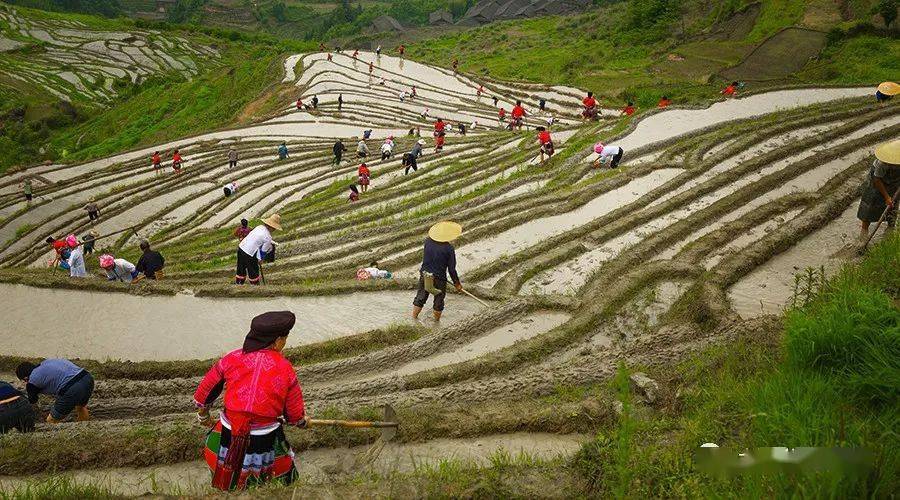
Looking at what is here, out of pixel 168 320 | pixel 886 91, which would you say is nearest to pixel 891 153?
pixel 168 320

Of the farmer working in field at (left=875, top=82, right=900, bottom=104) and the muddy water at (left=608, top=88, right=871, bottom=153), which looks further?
the muddy water at (left=608, top=88, right=871, bottom=153)

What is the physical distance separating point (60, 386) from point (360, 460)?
4316 millimetres

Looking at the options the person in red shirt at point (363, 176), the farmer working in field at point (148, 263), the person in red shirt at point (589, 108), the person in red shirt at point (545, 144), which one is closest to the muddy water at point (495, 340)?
the farmer working in field at point (148, 263)

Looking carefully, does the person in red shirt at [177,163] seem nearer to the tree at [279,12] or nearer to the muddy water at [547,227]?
the muddy water at [547,227]

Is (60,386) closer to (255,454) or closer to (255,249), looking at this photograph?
(255,454)

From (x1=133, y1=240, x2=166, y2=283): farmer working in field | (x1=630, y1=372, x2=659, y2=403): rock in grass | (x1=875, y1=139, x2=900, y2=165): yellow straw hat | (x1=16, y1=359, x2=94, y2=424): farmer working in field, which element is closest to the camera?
(x1=630, y1=372, x2=659, y2=403): rock in grass

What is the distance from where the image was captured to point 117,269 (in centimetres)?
1263

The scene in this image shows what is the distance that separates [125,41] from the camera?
7662cm

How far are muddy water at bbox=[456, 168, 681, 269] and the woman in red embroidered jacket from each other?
802cm

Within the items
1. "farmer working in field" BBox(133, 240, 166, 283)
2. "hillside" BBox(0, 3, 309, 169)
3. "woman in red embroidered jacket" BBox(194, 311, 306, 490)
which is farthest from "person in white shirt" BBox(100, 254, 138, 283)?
"hillside" BBox(0, 3, 309, 169)

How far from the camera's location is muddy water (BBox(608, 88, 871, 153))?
1978 cm

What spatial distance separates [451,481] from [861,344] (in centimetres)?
347

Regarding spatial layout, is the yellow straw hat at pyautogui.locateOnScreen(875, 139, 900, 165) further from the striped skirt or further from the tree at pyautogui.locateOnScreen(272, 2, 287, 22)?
the tree at pyautogui.locateOnScreen(272, 2, 287, 22)

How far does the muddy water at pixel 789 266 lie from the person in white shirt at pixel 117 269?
12.7 m
